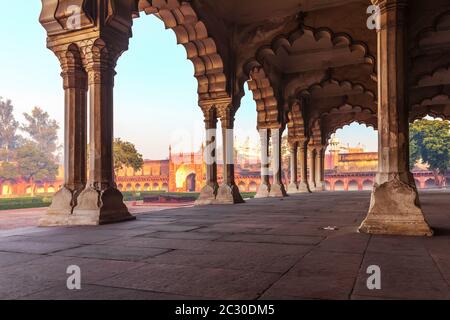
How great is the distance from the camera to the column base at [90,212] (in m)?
5.46

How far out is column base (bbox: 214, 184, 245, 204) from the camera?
10008 mm

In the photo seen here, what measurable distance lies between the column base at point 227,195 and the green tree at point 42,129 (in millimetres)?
63133

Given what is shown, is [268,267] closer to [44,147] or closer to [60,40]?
[60,40]

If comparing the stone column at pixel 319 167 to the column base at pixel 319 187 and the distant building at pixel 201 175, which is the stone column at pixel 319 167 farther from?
the distant building at pixel 201 175

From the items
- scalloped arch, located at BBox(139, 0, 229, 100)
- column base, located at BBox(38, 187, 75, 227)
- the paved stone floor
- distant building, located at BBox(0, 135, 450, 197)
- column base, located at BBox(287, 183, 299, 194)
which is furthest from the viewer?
distant building, located at BBox(0, 135, 450, 197)

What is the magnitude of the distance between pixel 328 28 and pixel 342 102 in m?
8.76

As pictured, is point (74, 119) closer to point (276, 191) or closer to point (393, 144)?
point (393, 144)

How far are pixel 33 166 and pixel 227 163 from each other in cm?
4884

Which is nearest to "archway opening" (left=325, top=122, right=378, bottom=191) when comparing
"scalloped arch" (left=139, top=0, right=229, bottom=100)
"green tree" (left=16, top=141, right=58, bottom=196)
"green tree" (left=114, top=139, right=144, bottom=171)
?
"green tree" (left=114, top=139, right=144, bottom=171)

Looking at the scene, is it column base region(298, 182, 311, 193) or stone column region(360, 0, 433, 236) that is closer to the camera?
stone column region(360, 0, 433, 236)

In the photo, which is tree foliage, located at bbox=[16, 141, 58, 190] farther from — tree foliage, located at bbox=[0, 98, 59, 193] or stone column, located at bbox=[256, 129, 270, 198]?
stone column, located at bbox=[256, 129, 270, 198]

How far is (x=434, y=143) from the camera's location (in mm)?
39406

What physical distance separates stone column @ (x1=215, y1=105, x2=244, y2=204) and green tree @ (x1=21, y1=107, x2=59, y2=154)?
62.9 metres

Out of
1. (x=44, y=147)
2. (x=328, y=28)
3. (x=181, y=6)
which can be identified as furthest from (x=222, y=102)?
(x=44, y=147)
